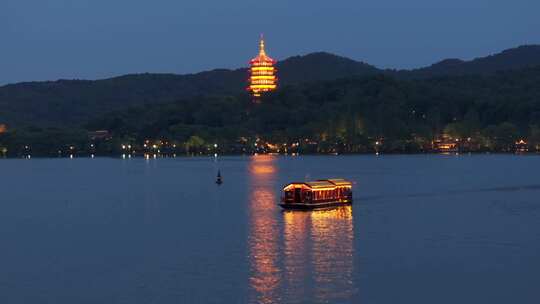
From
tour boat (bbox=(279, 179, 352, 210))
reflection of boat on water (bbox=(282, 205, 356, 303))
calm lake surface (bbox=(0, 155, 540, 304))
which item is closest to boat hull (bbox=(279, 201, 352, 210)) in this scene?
tour boat (bbox=(279, 179, 352, 210))

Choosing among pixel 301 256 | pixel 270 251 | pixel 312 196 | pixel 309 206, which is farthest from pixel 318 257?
pixel 312 196

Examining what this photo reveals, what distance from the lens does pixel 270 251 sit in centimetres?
3934

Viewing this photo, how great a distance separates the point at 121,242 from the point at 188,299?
565 inches

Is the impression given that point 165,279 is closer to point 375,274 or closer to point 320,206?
point 375,274

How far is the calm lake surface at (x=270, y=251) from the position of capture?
3069 cm

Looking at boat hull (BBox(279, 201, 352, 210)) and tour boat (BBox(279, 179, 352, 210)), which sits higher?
tour boat (BBox(279, 179, 352, 210))

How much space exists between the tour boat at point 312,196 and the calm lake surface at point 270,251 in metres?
1.21

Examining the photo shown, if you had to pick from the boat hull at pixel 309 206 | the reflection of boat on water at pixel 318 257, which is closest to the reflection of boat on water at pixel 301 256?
the reflection of boat on water at pixel 318 257

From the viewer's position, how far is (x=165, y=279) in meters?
32.8

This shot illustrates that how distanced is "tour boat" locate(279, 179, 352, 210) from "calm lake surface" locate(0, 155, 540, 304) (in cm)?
121

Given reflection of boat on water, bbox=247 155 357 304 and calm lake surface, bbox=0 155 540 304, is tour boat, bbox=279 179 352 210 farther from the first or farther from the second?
calm lake surface, bbox=0 155 540 304

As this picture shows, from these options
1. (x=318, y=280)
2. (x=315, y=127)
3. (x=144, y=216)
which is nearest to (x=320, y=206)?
(x=144, y=216)

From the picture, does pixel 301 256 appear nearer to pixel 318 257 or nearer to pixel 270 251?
pixel 318 257

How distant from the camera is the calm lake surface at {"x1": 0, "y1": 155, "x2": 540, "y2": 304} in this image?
30688 millimetres
